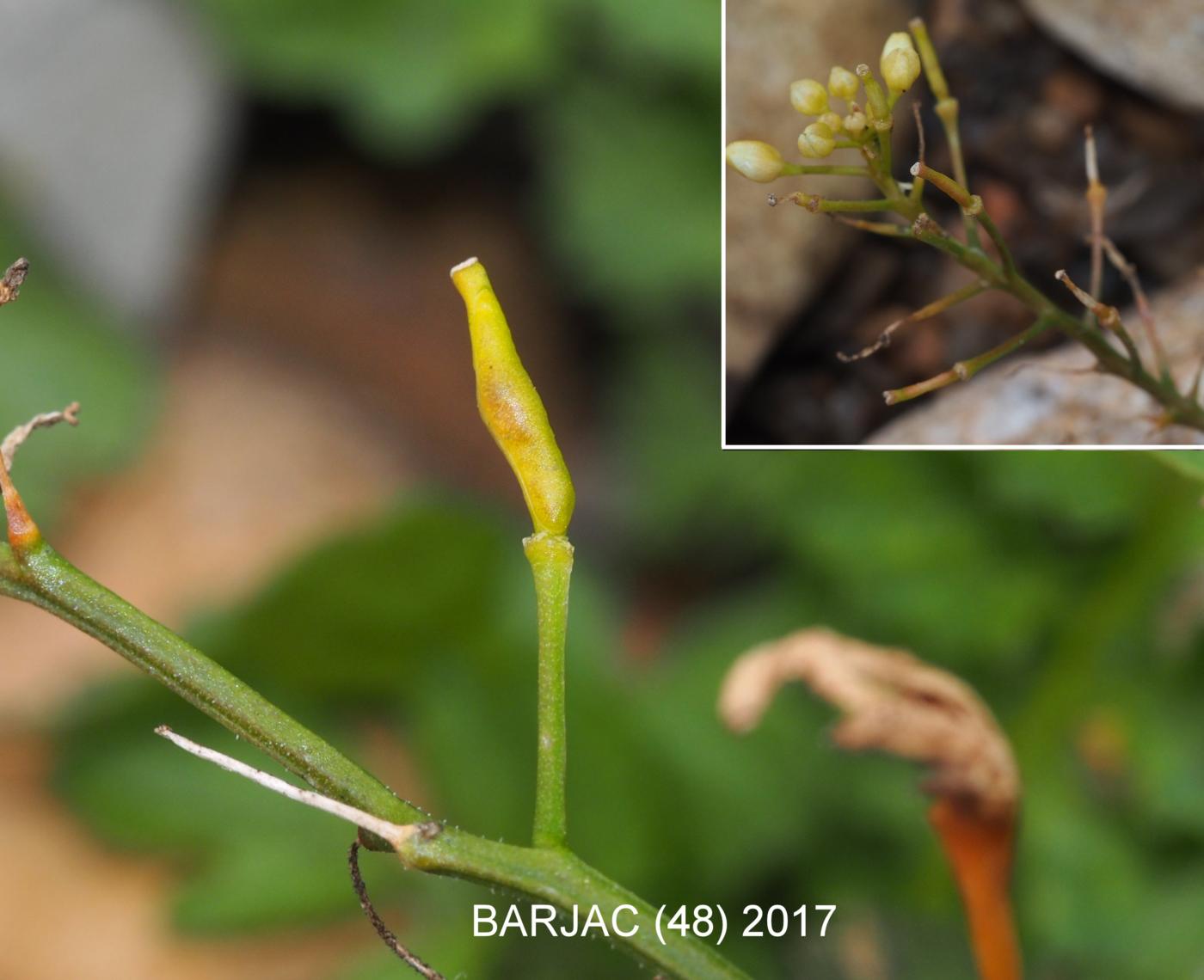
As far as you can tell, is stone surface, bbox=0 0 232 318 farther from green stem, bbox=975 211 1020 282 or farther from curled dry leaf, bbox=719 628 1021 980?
green stem, bbox=975 211 1020 282

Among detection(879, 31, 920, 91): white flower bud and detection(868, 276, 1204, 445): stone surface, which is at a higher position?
detection(879, 31, 920, 91): white flower bud

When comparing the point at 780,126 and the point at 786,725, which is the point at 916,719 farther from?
the point at 786,725

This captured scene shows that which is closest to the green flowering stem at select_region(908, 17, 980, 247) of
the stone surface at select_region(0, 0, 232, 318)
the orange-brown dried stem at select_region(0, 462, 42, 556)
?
the orange-brown dried stem at select_region(0, 462, 42, 556)

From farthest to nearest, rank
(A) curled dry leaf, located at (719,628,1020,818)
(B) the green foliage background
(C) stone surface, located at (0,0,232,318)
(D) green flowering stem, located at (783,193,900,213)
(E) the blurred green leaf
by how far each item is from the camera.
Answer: (C) stone surface, located at (0,0,232,318), (E) the blurred green leaf, (B) the green foliage background, (A) curled dry leaf, located at (719,628,1020,818), (D) green flowering stem, located at (783,193,900,213)

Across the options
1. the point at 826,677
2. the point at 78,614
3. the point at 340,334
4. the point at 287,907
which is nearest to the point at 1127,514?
the point at 826,677

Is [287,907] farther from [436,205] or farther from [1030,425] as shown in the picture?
[436,205]

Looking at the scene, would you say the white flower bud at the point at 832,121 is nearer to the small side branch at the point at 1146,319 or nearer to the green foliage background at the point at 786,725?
the small side branch at the point at 1146,319
